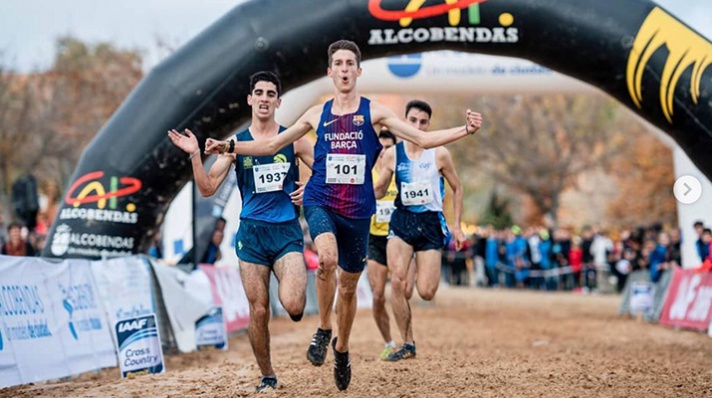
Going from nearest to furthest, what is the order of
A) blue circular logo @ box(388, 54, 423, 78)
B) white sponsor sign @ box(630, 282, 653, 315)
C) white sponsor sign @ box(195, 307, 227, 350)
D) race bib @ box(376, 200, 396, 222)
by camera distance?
race bib @ box(376, 200, 396, 222) < white sponsor sign @ box(195, 307, 227, 350) < blue circular logo @ box(388, 54, 423, 78) < white sponsor sign @ box(630, 282, 653, 315)

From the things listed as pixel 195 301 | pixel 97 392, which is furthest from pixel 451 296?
pixel 97 392

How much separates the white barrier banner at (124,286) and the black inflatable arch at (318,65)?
1.53 ft

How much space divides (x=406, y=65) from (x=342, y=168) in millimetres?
9542

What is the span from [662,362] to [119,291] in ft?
19.7

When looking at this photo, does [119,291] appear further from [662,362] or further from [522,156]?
[522,156]

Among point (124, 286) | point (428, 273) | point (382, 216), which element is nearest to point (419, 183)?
point (428, 273)

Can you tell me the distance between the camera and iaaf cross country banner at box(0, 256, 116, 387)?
8031mm

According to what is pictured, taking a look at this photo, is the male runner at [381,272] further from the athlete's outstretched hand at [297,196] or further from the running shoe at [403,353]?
the athlete's outstretched hand at [297,196]

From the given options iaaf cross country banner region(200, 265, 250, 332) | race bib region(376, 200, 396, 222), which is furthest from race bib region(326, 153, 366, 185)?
iaaf cross country banner region(200, 265, 250, 332)

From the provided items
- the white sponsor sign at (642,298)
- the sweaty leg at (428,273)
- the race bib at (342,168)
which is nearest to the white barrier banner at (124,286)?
the sweaty leg at (428,273)

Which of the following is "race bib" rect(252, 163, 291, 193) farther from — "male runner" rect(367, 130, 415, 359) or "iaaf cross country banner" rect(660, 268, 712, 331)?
"iaaf cross country banner" rect(660, 268, 712, 331)

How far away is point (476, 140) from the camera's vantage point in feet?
133

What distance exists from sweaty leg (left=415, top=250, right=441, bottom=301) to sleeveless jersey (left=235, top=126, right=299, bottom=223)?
85.0 inches

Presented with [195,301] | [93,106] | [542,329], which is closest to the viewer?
[195,301]
